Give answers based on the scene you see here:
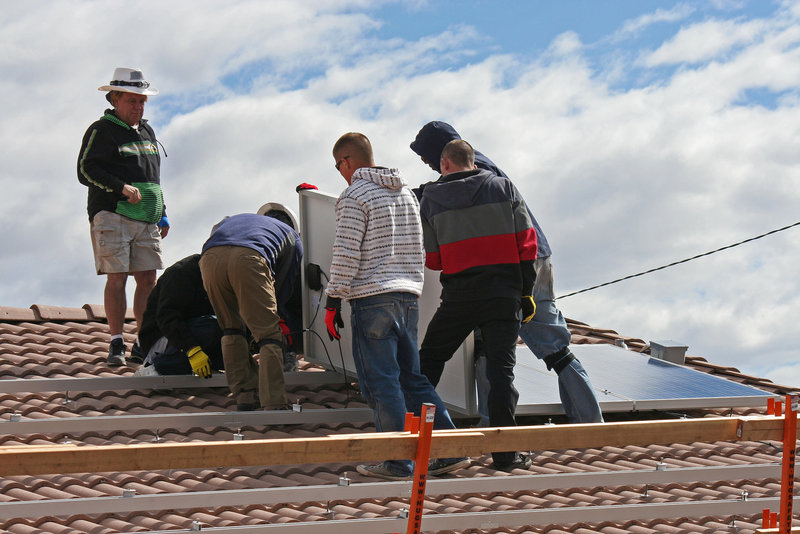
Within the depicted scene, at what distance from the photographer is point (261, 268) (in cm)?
771

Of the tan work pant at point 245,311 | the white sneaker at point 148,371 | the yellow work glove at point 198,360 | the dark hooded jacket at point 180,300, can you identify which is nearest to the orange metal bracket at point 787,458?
the tan work pant at point 245,311

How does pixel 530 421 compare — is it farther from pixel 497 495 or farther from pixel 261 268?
pixel 261 268

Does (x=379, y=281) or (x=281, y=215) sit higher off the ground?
(x=281, y=215)

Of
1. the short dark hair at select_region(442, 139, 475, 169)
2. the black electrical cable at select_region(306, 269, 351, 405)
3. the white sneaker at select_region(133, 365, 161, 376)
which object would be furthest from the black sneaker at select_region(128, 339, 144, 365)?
the short dark hair at select_region(442, 139, 475, 169)

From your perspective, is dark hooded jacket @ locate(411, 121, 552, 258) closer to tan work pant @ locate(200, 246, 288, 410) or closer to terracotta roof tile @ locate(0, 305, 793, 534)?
tan work pant @ locate(200, 246, 288, 410)

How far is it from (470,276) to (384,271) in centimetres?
56

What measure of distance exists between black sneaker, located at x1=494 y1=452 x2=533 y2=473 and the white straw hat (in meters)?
4.14

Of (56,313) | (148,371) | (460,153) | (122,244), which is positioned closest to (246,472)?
(148,371)

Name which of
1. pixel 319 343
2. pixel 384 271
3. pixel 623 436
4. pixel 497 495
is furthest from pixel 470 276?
pixel 319 343

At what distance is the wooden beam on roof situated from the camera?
4734 millimetres

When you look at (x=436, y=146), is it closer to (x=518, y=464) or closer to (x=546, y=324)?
(x=546, y=324)

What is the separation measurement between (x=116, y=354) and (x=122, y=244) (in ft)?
2.92

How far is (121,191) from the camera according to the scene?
891 centimetres

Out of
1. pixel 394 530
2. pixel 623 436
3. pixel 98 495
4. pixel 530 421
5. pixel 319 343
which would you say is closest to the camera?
pixel 623 436
